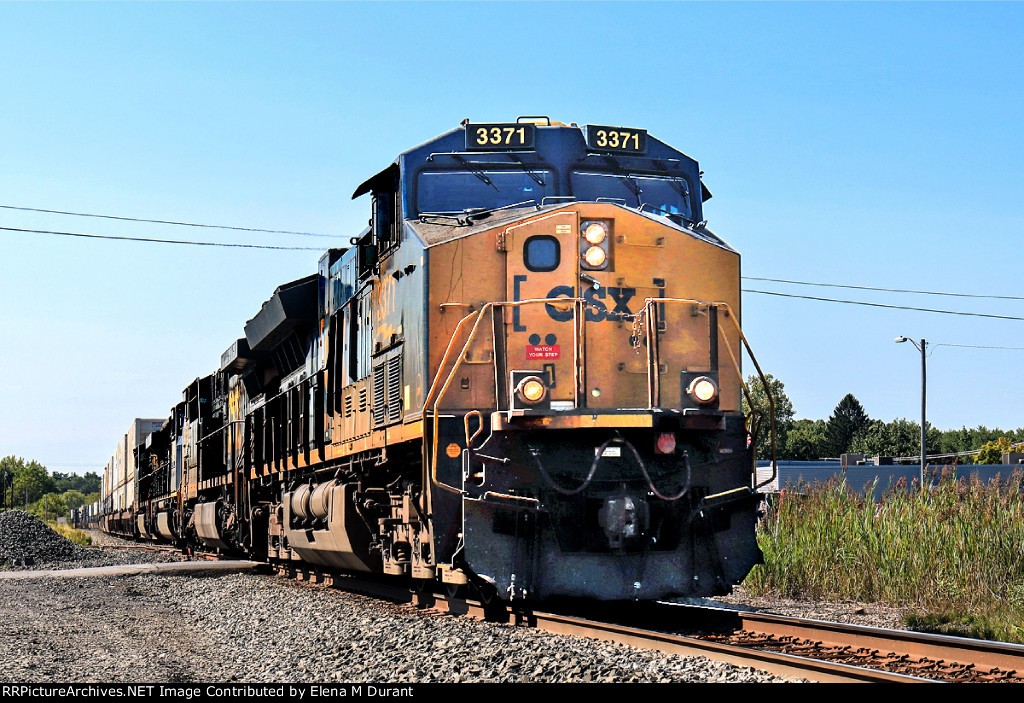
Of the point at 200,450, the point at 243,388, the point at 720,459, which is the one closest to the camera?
the point at 720,459

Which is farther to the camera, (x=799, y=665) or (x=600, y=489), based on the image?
(x=600, y=489)

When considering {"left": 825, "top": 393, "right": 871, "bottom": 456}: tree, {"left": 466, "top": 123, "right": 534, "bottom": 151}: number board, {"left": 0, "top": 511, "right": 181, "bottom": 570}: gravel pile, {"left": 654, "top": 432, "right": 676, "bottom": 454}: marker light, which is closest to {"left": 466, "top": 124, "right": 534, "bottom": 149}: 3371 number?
{"left": 466, "top": 123, "right": 534, "bottom": 151}: number board

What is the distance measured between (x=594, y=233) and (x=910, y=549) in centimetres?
505

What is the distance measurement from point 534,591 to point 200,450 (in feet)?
54.5

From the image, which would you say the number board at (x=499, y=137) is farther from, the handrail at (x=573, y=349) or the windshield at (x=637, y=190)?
the handrail at (x=573, y=349)

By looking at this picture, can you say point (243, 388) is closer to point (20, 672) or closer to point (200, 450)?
point (200, 450)

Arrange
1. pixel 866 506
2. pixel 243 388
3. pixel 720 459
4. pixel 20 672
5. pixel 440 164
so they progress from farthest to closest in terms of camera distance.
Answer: pixel 243 388, pixel 866 506, pixel 440 164, pixel 720 459, pixel 20 672

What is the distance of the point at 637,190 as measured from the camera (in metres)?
9.80

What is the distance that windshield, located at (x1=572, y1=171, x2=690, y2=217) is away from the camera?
9.66 m

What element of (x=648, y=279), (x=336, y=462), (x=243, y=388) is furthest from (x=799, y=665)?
(x=243, y=388)

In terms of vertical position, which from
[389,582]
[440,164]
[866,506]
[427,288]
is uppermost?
[440,164]

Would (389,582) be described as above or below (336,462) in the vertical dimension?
below

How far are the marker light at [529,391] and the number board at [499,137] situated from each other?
249 centimetres

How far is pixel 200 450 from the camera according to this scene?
23.2m
